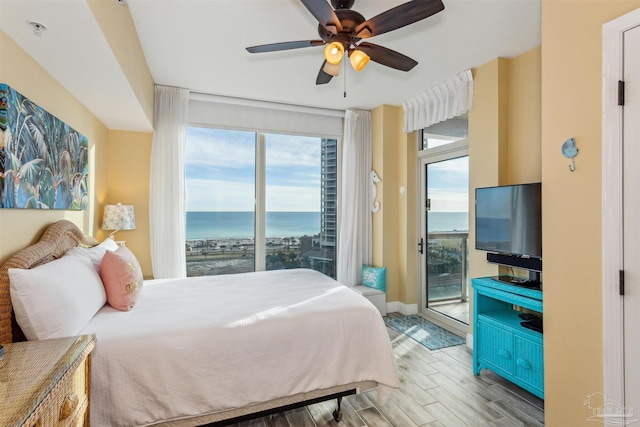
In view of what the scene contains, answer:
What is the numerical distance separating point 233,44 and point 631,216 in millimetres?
2887

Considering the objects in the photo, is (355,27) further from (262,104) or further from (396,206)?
(396,206)

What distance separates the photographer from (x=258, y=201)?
4168 millimetres

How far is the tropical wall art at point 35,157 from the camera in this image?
1.56 m

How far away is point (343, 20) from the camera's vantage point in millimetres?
1909

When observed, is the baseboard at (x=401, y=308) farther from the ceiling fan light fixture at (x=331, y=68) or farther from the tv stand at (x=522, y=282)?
the ceiling fan light fixture at (x=331, y=68)

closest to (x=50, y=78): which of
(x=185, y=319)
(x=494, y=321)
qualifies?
(x=185, y=319)

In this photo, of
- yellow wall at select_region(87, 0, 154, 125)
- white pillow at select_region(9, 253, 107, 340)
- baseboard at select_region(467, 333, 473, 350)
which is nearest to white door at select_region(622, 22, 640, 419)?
baseboard at select_region(467, 333, 473, 350)

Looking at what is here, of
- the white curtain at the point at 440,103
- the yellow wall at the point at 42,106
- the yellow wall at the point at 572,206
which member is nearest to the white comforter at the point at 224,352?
the yellow wall at the point at 42,106

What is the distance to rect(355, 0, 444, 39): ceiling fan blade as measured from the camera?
5.49 ft

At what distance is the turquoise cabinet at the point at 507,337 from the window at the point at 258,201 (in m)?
2.31

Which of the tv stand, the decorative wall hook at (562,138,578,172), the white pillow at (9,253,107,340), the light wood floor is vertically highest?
the decorative wall hook at (562,138,578,172)

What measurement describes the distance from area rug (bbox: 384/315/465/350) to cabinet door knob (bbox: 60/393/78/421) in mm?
2917

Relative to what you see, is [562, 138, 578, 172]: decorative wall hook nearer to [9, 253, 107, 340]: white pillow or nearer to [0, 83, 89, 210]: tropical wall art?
[9, 253, 107, 340]: white pillow

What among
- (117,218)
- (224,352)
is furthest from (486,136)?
(117,218)
